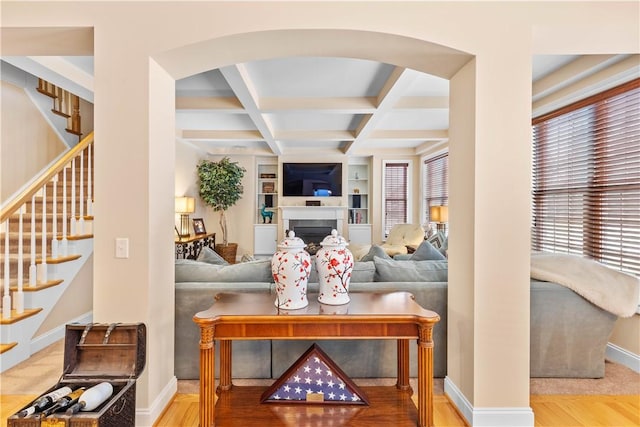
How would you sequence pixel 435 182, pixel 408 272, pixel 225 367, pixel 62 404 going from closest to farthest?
pixel 62 404, pixel 225 367, pixel 408 272, pixel 435 182

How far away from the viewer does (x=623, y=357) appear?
287 cm

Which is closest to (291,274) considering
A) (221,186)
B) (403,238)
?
(403,238)

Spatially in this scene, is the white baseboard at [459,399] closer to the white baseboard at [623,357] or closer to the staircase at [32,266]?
the white baseboard at [623,357]

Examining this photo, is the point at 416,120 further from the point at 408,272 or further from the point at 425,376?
the point at 425,376

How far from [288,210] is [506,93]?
19.3ft

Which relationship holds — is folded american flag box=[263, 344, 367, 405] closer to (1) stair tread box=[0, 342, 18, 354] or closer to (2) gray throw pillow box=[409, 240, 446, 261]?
(2) gray throw pillow box=[409, 240, 446, 261]

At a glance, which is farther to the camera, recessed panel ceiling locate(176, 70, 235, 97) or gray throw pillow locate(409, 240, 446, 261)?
recessed panel ceiling locate(176, 70, 235, 97)

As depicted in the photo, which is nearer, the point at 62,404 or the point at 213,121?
the point at 62,404

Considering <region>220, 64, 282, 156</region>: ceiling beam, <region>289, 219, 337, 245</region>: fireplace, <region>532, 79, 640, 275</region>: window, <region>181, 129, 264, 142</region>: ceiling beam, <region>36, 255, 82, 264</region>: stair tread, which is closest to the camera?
<region>532, 79, 640, 275</region>: window

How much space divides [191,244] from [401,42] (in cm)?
496

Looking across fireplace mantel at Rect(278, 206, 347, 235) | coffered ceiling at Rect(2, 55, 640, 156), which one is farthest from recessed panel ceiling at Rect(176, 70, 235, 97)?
fireplace mantel at Rect(278, 206, 347, 235)

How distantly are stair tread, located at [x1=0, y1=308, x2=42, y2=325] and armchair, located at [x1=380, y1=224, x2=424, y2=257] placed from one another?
15.8 ft

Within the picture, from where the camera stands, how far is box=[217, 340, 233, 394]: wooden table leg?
2223mm

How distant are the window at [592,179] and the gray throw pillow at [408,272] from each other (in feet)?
5.40
